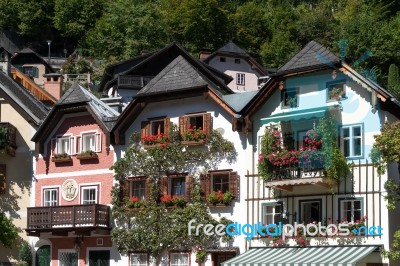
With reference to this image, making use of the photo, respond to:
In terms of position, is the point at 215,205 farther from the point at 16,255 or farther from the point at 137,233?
the point at 16,255

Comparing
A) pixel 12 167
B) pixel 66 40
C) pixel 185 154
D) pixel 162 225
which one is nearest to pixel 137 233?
pixel 162 225

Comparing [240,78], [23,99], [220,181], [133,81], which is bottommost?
[220,181]

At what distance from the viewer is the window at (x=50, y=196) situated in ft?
165

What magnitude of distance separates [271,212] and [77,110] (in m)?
11.1

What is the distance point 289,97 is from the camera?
145ft

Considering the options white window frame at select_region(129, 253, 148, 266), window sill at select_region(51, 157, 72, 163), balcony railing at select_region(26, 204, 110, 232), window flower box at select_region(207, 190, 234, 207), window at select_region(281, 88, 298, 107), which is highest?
window at select_region(281, 88, 298, 107)

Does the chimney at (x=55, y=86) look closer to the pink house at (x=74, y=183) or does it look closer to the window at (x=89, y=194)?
the pink house at (x=74, y=183)

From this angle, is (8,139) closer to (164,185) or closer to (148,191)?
(148,191)

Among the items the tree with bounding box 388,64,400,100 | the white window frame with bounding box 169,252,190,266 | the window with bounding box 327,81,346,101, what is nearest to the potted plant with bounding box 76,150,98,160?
the white window frame with bounding box 169,252,190,266

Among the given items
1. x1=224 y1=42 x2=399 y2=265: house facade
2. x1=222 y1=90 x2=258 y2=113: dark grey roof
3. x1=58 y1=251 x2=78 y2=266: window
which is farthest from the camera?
x1=58 y1=251 x2=78 y2=266: window

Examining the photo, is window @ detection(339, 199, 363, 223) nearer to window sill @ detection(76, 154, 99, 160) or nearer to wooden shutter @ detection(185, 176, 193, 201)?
wooden shutter @ detection(185, 176, 193, 201)

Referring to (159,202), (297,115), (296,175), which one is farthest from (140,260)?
(297,115)

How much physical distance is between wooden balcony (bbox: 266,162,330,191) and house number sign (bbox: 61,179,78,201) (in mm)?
10671

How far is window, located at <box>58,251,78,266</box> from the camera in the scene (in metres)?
49.1
